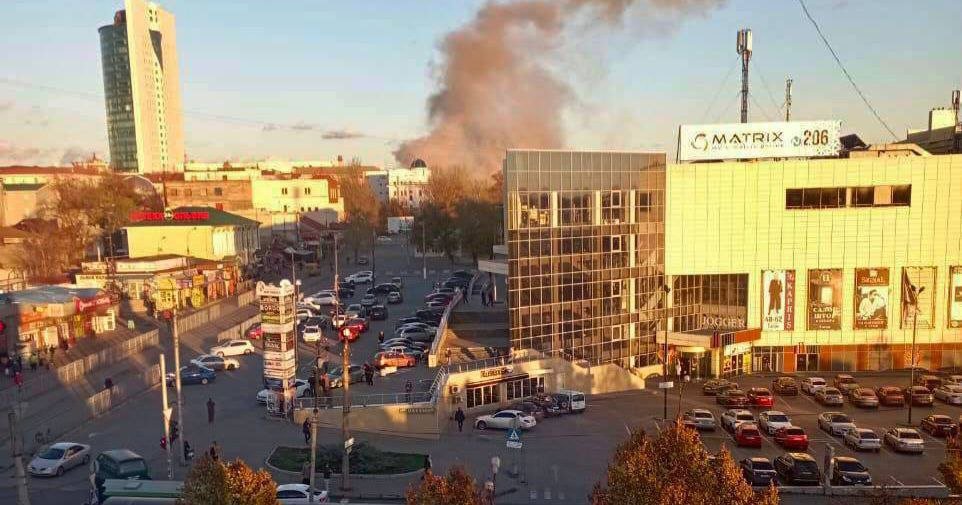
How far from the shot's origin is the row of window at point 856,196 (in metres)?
36.3

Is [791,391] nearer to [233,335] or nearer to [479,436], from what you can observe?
[479,436]

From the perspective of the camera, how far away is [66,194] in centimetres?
6525

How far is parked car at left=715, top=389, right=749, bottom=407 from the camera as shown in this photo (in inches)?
1228

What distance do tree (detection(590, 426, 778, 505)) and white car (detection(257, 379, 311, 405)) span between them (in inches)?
785

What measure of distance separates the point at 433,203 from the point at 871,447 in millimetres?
68900

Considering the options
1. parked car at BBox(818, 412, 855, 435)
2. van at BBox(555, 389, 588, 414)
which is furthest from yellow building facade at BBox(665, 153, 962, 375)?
van at BBox(555, 389, 588, 414)

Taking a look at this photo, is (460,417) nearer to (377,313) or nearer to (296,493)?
(296,493)

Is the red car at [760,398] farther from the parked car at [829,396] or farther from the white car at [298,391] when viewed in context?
the white car at [298,391]

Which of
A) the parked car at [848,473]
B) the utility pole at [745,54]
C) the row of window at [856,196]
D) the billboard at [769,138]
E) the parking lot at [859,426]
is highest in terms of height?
the utility pole at [745,54]

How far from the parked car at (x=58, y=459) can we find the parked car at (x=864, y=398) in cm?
3502

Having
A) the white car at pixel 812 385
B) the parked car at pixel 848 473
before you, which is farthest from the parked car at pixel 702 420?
the white car at pixel 812 385

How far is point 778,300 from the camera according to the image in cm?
3769

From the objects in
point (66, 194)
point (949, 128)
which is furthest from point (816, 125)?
point (66, 194)

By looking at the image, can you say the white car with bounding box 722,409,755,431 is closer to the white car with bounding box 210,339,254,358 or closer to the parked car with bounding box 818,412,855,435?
the parked car with bounding box 818,412,855,435
